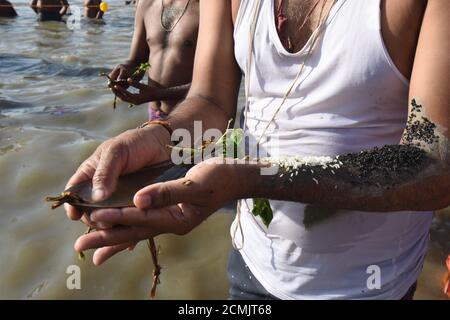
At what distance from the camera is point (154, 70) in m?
4.09

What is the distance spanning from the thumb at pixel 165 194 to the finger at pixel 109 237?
81mm

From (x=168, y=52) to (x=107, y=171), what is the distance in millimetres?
2658

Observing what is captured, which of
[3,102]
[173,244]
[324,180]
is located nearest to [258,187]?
[324,180]

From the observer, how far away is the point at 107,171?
1.48 m

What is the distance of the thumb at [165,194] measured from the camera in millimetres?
1231

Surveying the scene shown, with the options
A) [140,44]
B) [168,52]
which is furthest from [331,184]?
[140,44]

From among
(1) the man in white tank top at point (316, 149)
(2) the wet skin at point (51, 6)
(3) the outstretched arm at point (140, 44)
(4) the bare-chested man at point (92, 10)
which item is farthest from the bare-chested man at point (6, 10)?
(1) the man in white tank top at point (316, 149)

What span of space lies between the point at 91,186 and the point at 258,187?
1.68 ft

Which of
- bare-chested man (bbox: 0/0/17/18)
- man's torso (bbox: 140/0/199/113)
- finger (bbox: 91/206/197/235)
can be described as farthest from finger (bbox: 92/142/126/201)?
bare-chested man (bbox: 0/0/17/18)

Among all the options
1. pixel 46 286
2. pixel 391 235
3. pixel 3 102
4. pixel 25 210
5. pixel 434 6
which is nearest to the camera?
pixel 434 6

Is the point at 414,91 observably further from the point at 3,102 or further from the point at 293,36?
the point at 3,102

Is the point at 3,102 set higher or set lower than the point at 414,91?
lower

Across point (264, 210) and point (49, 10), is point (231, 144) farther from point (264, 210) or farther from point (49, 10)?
point (49, 10)

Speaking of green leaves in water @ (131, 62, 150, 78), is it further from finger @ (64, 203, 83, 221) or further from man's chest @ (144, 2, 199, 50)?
finger @ (64, 203, 83, 221)
